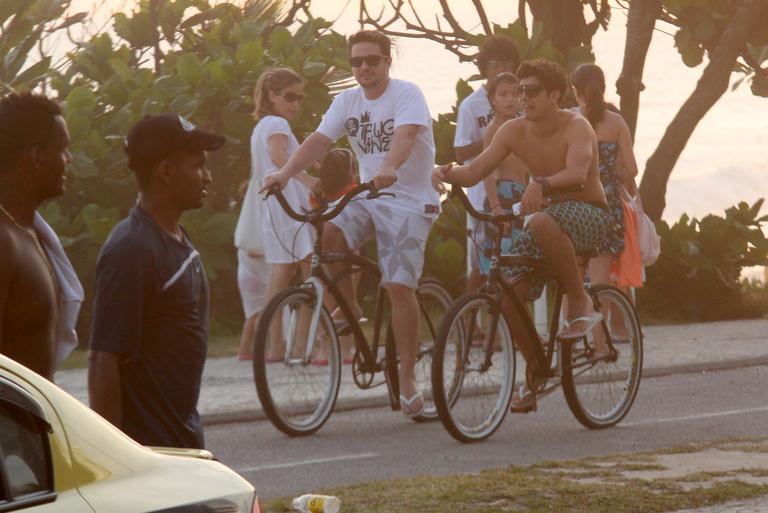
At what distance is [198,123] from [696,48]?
6958 millimetres

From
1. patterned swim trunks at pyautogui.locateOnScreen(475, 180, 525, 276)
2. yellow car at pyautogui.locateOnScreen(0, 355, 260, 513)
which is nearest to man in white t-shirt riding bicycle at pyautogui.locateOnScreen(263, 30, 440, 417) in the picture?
patterned swim trunks at pyautogui.locateOnScreen(475, 180, 525, 276)

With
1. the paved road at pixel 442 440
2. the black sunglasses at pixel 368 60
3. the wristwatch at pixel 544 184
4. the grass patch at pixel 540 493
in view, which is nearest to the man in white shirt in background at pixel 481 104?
the paved road at pixel 442 440

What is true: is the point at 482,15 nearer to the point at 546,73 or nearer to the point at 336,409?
the point at 336,409

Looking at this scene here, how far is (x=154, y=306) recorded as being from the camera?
4996 mm

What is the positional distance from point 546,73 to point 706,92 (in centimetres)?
1277

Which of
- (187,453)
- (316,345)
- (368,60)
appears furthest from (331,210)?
(187,453)

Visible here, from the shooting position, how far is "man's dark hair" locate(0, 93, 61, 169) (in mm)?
4855

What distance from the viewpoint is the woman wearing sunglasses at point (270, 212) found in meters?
12.9

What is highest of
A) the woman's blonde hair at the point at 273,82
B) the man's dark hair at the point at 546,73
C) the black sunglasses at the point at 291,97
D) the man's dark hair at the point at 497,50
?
the man's dark hair at the point at 497,50

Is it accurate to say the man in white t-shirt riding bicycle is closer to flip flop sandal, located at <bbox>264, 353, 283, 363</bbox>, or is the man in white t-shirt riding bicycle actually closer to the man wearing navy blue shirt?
flip flop sandal, located at <bbox>264, 353, 283, 363</bbox>

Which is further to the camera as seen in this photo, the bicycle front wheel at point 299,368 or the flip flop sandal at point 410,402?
the flip flop sandal at point 410,402

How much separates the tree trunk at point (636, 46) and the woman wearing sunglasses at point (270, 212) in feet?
27.1

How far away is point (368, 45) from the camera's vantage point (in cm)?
998

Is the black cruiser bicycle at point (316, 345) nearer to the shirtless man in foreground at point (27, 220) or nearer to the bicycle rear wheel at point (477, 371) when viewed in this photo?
the bicycle rear wheel at point (477, 371)
